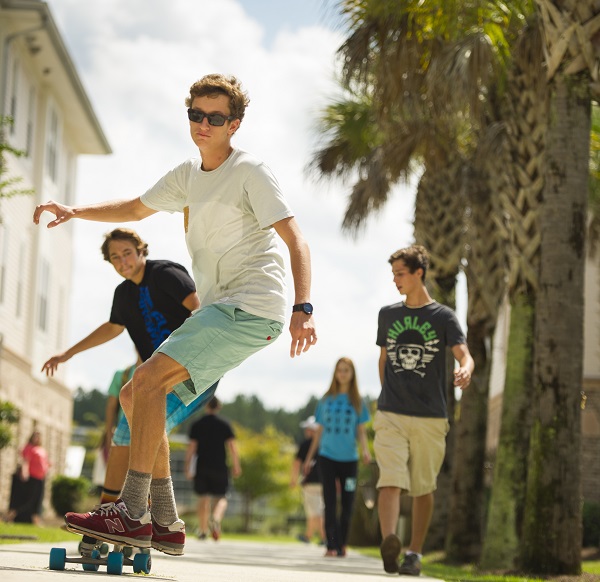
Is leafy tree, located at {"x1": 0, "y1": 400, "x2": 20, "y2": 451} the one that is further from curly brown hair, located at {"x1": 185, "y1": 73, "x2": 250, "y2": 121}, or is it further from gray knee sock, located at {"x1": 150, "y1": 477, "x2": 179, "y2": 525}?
curly brown hair, located at {"x1": 185, "y1": 73, "x2": 250, "y2": 121}

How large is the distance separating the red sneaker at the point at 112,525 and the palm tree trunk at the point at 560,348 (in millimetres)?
4520

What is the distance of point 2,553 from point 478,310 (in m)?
10.5

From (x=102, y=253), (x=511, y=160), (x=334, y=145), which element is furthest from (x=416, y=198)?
(x=102, y=253)

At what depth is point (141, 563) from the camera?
5.82 meters

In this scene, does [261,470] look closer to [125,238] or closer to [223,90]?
[125,238]

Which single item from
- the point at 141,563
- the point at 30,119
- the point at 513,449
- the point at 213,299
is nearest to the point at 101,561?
the point at 141,563

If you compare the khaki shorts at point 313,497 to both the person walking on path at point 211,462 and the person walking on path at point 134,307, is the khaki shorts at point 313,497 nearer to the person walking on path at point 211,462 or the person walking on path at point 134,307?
the person walking on path at point 211,462

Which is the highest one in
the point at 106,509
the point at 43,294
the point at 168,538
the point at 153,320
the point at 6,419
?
the point at 43,294

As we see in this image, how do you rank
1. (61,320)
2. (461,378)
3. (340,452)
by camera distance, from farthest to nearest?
(61,320) < (340,452) < (461,378)

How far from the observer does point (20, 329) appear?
106ft

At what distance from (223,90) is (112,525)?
2123mm

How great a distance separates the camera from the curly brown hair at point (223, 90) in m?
5.98

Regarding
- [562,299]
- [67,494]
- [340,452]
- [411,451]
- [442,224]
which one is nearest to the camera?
[411,451]

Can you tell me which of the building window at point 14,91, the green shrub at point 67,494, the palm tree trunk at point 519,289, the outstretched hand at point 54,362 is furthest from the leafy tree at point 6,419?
the outstretched hand at point 54,362
